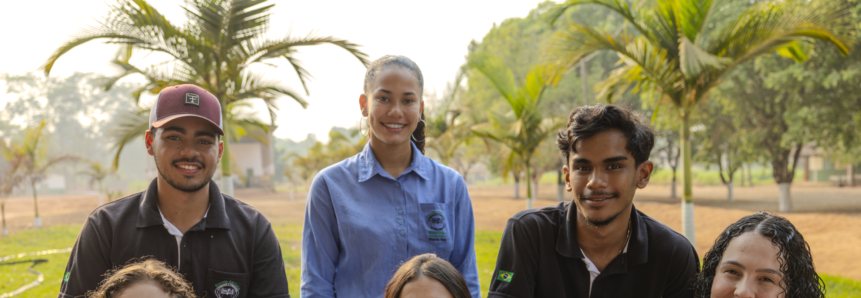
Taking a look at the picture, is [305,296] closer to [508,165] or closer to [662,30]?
[662,30]

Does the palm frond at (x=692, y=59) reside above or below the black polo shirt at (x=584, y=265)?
above

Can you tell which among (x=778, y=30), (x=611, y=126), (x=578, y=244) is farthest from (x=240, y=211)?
(x=778, y=30)

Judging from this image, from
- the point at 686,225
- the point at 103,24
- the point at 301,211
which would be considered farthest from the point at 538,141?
the point at 301,211

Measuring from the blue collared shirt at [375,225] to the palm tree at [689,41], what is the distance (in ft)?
15.9

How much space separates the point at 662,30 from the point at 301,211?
1975 cm

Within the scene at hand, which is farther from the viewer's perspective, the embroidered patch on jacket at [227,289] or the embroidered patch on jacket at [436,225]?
the embroidered patch on jacket at [436,225]

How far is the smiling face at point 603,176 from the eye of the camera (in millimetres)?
2230

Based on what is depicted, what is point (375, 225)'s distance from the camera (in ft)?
7.84

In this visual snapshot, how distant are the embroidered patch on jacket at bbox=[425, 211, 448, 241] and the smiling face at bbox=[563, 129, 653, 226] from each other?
627 millimetres

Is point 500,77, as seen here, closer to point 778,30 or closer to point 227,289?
point 778,30

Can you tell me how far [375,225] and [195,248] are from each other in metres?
0.79

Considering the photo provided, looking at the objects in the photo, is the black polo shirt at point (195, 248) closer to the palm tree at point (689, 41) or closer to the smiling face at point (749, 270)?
the smiling face at point (749, 270)

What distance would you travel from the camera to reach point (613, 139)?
7.45 ft

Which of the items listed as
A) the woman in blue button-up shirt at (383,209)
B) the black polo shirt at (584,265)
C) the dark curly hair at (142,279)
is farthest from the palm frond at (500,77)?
the dark curly hair at (142,279)
